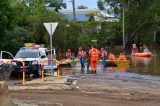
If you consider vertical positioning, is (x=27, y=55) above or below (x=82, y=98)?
above

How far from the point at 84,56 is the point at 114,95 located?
17.6 meters

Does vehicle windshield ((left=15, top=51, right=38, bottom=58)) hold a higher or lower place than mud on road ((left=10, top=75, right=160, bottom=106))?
higher

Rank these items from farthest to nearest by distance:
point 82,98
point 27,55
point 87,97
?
point 27,55, point 87,97, point 82,98

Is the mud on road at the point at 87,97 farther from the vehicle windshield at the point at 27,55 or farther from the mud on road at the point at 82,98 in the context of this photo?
the vehicle windshield at the point at 27,55

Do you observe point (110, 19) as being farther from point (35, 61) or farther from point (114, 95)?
point (114, 95)

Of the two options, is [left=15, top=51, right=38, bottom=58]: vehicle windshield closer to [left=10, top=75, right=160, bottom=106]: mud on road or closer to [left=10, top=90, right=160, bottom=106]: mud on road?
[left=10, top=75, right=160, bottom=106]: mud on road

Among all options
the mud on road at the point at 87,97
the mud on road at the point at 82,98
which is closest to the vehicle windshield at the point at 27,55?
the mud on road at the point at 87,97

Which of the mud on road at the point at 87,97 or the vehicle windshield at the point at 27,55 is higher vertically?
the vehicle windshield at the point at 27,55

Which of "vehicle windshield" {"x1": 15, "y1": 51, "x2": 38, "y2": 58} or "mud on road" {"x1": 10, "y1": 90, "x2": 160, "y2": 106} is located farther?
"vehicle windshield" {"x1": 15, "y1": 51, "x2": 38, "y2": 58}

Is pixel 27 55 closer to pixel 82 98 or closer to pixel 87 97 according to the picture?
pixel 87 97

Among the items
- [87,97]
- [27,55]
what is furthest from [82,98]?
[27,55]

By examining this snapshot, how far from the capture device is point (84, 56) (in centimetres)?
3366

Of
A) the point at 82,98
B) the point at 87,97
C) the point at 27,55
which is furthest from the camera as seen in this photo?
the point at 27,55

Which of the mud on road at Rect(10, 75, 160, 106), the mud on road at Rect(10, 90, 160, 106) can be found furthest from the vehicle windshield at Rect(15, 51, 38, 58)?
the mud on road at Rect(10, 90, 160, 106)
